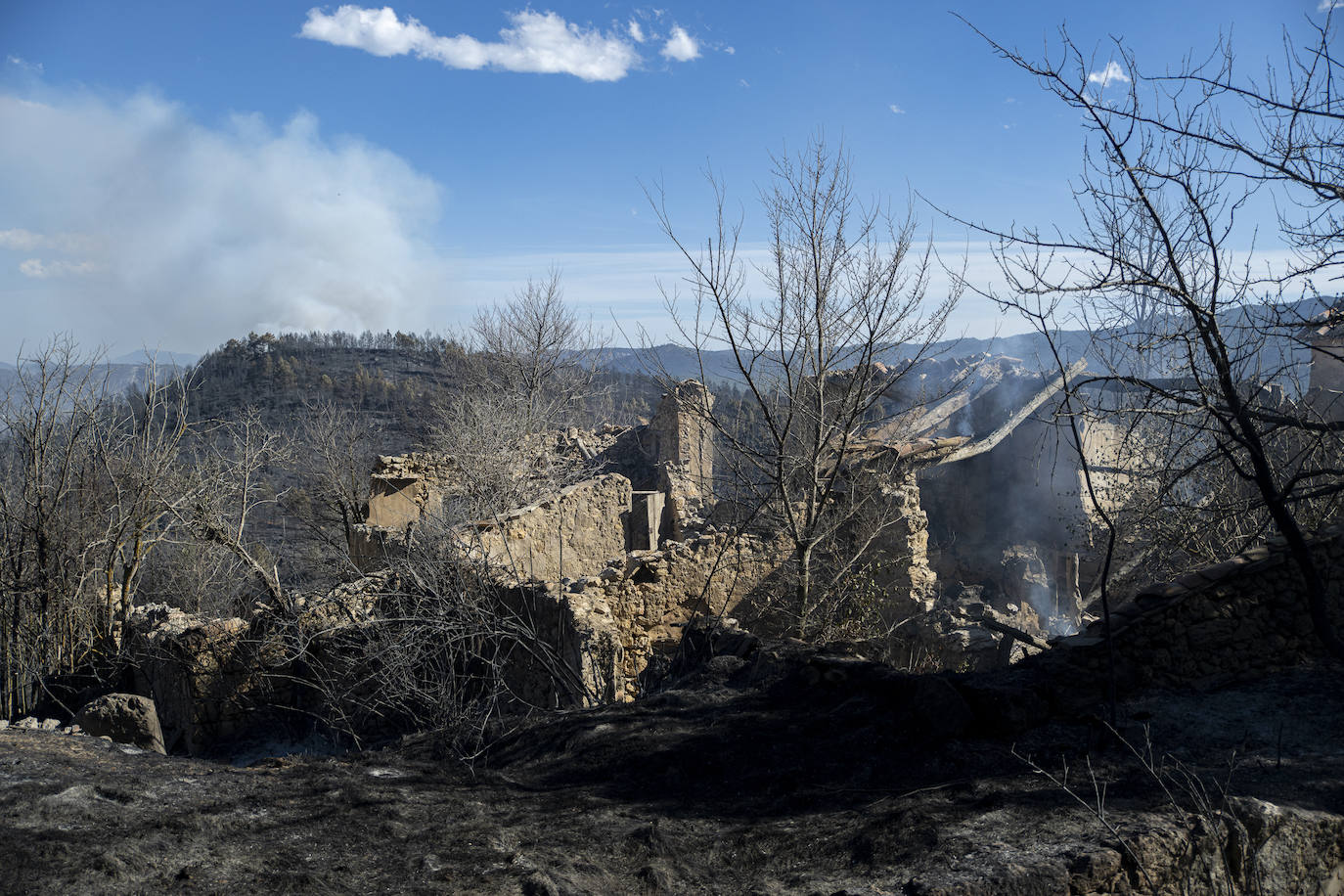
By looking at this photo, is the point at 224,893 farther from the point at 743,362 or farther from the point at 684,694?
the point at 743,362

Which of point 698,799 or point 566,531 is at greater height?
point 566,531

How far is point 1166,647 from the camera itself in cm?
573

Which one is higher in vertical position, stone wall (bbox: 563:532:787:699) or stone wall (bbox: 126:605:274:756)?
stone wall (bbox: 563:532:787:699)

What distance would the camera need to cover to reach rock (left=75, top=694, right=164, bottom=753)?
7.74m

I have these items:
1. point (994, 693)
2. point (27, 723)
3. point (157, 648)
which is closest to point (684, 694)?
point (994, 693)

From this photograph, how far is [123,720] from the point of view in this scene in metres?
7.86

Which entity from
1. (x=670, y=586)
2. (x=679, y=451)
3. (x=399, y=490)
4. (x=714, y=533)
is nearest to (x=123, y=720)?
(x=670, y=586)

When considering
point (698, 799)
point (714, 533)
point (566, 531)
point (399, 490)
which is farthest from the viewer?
point (399, 490)

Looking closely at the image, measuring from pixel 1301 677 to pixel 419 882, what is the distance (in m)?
5.37

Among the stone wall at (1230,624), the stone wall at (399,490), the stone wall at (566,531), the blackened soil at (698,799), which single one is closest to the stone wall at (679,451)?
the stone wall at (566,531)

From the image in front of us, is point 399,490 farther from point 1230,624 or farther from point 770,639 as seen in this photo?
point 1230,624

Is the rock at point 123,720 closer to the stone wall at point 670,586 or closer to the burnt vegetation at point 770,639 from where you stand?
the burnt vegetation at point 770,639

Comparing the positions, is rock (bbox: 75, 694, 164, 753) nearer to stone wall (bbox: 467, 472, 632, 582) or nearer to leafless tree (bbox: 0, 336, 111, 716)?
leafless tree (bbox: 0, 336, 111, 716)

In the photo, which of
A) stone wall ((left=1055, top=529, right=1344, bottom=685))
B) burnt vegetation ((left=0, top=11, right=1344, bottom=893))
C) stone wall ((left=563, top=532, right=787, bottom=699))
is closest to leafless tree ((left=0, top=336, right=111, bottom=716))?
burnt vegetation ((left=0, top=11, right=1344, bottom=893))
